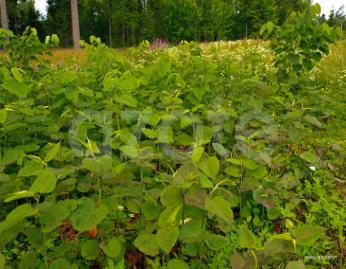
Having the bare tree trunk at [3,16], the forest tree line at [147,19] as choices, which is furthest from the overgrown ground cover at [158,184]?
the forest tree line at [147,19]

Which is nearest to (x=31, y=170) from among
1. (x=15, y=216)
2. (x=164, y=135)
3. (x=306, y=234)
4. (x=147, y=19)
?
(x=15, y=216)

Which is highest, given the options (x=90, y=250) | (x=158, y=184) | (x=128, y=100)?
(x=128, y=100)

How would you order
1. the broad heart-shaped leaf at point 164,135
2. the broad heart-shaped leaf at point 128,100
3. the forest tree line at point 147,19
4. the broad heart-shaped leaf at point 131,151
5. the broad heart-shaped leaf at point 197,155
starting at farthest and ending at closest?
1. the forest tree line at point 147,19
2. the broad heart-shaped leaf at point 128,100
3. the broad heart-shaped leaf at point 164,135
4. the broad heart-shaped leaf at point 131,151
5. the broad heart-shaped leaf at point 197,155

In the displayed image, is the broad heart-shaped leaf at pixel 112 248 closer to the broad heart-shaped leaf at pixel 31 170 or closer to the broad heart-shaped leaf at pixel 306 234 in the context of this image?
the broad heart-shaped leaf at pixel 31 170

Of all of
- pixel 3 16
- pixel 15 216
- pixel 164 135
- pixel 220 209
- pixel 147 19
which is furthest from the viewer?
pixel 147 19

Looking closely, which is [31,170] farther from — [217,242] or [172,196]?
[217,242]

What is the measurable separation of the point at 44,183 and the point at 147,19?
1635 inches

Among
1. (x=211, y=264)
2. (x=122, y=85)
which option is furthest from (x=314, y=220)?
(x=122, y=85)

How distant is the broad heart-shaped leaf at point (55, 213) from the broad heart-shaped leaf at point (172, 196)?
0.35 meters

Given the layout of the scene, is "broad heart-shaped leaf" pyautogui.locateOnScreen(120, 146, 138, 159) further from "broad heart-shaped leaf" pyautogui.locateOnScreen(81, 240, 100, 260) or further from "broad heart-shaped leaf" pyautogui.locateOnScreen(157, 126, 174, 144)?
"broad heart-shaped leaf" pyautogui.locateOnScreen(81, 240, 100, 260)

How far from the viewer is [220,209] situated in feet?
4.94

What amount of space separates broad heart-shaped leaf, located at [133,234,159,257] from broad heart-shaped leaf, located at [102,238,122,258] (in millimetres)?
101

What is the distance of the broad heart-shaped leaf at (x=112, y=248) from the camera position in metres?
1.68

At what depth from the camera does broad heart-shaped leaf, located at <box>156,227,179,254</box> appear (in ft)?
4.85
